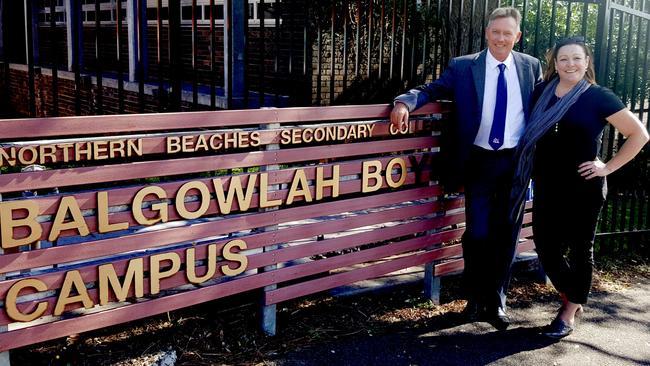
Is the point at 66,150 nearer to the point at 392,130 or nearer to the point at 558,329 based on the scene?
the point at 392,130

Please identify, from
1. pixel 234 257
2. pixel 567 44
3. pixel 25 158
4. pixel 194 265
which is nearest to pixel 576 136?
pixel 567 44

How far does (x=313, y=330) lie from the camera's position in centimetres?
403

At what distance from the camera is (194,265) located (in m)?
3.44

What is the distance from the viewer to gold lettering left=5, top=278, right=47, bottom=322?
2.84 m

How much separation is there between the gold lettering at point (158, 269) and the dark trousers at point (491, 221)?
6.33 feet

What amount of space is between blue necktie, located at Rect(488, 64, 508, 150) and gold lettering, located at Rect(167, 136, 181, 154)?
6.48ft

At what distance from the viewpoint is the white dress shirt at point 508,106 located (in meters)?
4.05

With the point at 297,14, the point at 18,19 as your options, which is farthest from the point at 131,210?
the point at 18,19

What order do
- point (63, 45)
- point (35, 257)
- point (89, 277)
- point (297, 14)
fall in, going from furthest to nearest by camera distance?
point (63, 45), point (297, 14), point (89, 277), point (35, 257)

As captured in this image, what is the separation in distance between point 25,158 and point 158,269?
0.87m

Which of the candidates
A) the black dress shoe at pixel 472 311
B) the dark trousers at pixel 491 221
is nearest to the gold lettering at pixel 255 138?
the dark trousers at pixel 491 221

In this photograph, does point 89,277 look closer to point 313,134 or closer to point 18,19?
point 313,134

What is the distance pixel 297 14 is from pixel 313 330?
6.85m

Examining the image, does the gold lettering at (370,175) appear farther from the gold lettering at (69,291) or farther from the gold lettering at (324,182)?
the gold lettering at (69,291)
